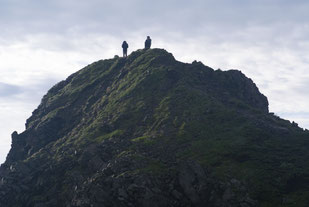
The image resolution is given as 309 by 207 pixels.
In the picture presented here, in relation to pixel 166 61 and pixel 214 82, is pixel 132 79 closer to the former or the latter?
pixel 166 61

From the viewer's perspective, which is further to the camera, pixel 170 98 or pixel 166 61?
pixel 166 61

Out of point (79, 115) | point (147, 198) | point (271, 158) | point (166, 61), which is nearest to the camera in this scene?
point (147, 198)

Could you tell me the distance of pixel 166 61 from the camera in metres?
198

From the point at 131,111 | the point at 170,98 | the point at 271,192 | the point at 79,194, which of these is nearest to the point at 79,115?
the point at 131,111

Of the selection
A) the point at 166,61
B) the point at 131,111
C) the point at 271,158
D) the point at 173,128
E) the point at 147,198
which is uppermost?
the point at 166,61

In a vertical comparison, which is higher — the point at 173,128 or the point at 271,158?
the point at 173,128

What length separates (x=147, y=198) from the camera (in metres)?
92.8

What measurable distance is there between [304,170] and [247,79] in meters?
86.4

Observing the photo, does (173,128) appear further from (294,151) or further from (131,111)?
(294,151)

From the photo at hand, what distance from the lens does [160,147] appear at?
12494cm

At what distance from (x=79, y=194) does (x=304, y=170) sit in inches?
2505

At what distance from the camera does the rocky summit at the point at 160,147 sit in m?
96.0

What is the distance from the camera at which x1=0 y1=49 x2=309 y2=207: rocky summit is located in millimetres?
96000

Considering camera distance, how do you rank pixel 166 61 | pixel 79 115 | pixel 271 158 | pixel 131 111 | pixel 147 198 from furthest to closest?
pixel 166 61 < pixel 79 115 < pixel 131 111 < pixel 271 158 < pixel 147 198
